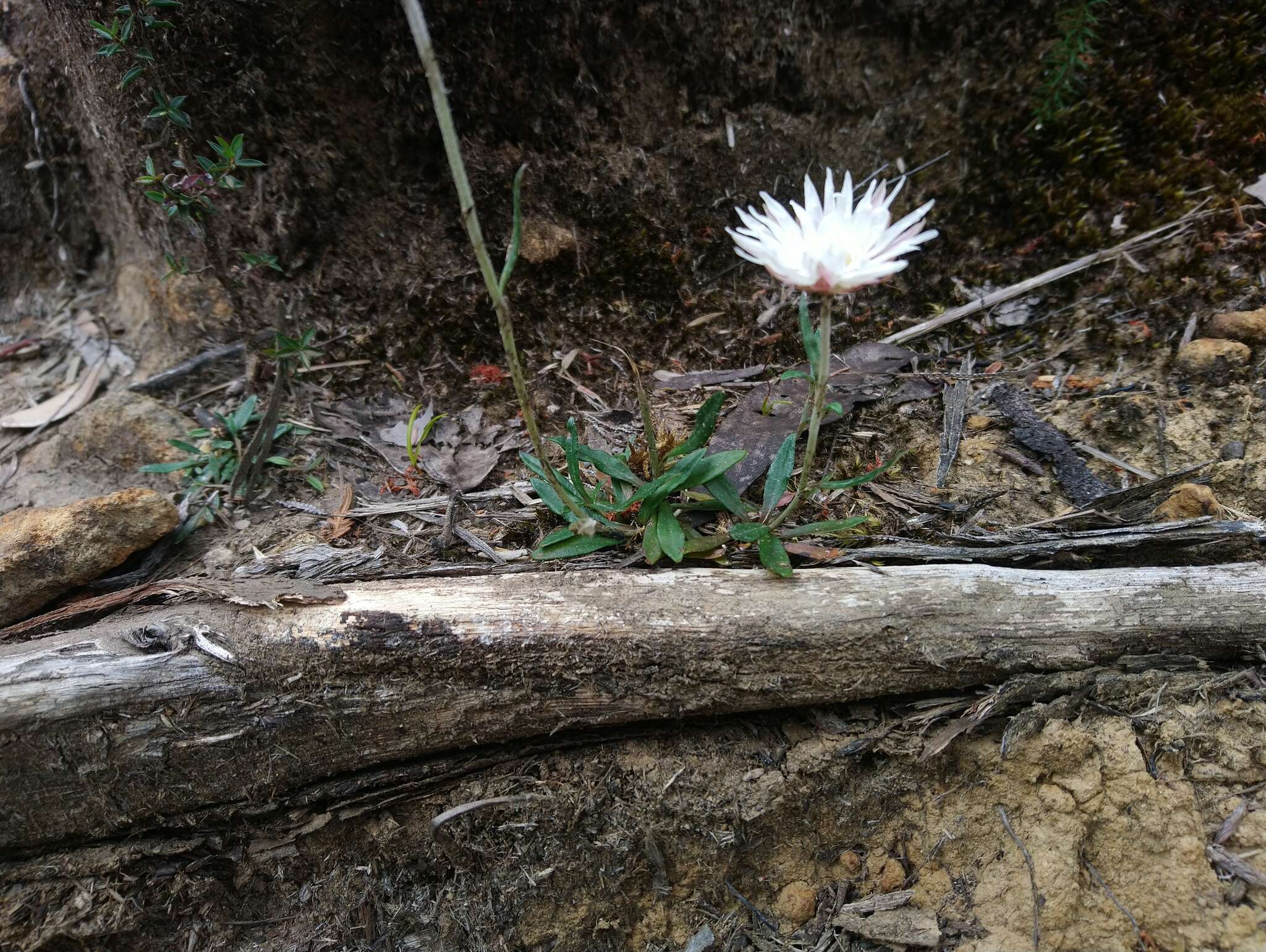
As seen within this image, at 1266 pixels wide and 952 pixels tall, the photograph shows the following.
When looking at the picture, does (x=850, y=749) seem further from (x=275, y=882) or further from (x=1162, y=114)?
(x=1162, y=114)

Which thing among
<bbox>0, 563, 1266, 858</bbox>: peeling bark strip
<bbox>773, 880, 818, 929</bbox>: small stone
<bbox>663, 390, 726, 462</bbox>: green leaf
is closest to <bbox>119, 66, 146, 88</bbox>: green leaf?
<bbox>0, 563, 1266, 858</bbox>: peeling bark strip

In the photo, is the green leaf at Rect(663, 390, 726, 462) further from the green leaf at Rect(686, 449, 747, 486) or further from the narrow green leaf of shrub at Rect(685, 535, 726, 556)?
the narrow green leaf of shrub at Rect(685, 535, 726, 556)

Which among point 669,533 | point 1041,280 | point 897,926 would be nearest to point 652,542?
point 669,533

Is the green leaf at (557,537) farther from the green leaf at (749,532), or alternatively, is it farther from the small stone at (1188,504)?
the small stone at (1188,504)

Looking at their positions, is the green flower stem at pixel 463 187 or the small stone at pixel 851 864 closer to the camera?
the green flower stem at pixel 463 187

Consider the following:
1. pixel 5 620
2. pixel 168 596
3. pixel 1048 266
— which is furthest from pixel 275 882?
pixel 1048 266

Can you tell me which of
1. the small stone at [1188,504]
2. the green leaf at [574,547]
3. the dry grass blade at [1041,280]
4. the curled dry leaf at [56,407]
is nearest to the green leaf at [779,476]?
the green leaf at [574,547]
